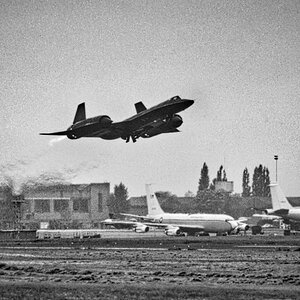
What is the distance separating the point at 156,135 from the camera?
106438 mm

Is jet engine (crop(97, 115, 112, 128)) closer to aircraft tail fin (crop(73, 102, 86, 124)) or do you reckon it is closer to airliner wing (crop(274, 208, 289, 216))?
aircraft tail fin (crop(73, 102, 86, 124))

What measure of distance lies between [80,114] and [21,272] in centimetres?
6112

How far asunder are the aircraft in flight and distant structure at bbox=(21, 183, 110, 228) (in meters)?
45.4

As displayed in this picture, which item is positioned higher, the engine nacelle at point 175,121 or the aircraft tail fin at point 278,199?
the engine nacelle at point 175,121

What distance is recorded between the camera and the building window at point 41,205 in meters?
171

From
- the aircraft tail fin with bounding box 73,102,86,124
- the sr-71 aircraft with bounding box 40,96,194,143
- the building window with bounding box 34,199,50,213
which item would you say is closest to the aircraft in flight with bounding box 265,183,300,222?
the sr-71 aircraft with bounding box 40,96,194,143

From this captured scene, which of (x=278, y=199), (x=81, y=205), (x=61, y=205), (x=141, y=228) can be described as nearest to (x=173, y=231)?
(x=141, y=228)

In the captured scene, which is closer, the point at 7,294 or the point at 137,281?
the point at 7,294

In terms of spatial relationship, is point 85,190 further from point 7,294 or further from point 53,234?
point 7,294

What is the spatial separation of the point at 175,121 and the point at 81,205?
93.5 m

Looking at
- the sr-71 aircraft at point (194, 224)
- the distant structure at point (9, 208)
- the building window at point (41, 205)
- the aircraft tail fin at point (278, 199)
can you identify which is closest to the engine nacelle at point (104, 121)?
the distant structure at point (9, 208)

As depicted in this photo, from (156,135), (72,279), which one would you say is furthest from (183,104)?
(72,279)

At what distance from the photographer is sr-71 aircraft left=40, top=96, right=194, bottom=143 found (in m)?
102

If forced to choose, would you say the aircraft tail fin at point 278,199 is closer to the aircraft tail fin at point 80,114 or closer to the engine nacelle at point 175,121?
the engine nacelle at point 175,121
